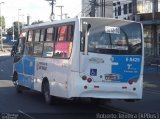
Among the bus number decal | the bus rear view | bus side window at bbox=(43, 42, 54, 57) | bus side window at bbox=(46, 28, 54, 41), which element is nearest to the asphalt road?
the bus rear view

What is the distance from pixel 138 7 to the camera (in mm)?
75375

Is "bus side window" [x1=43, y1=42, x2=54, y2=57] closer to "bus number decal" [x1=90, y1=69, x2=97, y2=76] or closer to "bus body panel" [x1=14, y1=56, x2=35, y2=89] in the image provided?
"bus body panel" [x1=14, y1=56, x2=35, y2=89]

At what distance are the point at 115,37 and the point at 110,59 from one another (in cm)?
72

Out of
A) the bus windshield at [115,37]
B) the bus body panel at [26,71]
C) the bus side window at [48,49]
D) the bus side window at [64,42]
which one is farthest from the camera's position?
the bus body panel at [26,71]

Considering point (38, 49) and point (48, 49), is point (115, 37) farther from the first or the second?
point (38, 49)

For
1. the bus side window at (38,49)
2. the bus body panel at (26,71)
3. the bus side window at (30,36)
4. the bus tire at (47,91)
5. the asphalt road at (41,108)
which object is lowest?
the asphalt road at (41,108)

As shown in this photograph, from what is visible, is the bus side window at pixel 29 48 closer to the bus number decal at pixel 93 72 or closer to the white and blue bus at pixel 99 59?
the white and blue bus at pixel 99 59

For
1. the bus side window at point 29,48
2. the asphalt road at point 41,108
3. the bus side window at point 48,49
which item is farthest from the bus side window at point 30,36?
the asphalt road at point 41,108

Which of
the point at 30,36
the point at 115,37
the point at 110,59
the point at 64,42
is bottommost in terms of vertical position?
the point at 110,59

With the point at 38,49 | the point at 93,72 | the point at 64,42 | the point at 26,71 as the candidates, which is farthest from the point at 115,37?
the point at 26,71

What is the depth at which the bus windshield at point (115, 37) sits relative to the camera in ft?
46.9

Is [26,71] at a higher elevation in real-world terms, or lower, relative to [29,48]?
lower

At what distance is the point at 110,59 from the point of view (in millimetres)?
14336

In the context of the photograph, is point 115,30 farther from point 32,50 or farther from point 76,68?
point 32,50
